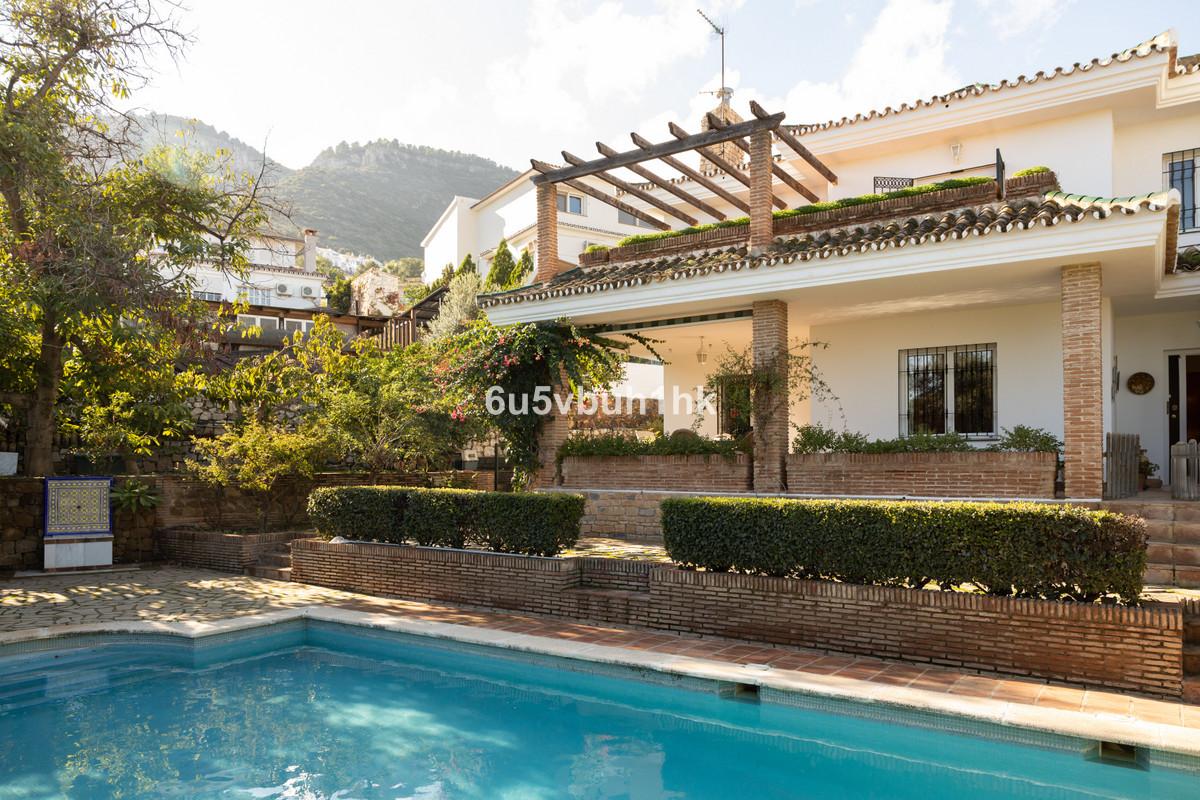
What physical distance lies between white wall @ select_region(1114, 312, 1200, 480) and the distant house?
2132 cm

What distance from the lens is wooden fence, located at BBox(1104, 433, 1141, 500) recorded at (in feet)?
36.2

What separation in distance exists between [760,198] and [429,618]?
28.9ft

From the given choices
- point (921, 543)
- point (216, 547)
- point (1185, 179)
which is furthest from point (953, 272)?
point (216, 547)

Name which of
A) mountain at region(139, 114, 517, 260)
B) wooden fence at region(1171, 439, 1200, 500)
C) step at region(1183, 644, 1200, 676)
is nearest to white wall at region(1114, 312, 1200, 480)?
wooden fence at region(1171, 439, 1200, 500)

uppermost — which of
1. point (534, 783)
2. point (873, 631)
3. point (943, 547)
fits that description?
point (943, 547)

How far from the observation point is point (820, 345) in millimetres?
15961

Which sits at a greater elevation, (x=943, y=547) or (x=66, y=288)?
(x=66, y=288)

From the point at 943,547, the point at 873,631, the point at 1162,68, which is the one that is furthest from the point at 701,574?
the point at 1162,68

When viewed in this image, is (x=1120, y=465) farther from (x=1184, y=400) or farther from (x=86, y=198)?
(x=86, y=198)

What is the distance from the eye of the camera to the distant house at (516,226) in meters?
39.6

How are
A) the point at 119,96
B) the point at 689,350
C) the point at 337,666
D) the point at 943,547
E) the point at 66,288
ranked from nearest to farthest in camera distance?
the point at 943,547 → the point at 337,666 → the point at 66,288 → the point at 119,96 → the point at 689,350

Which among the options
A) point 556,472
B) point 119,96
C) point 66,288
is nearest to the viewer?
point 66,288

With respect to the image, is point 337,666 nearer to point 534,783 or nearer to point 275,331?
point 534,783

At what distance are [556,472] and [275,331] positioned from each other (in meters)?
13.1
